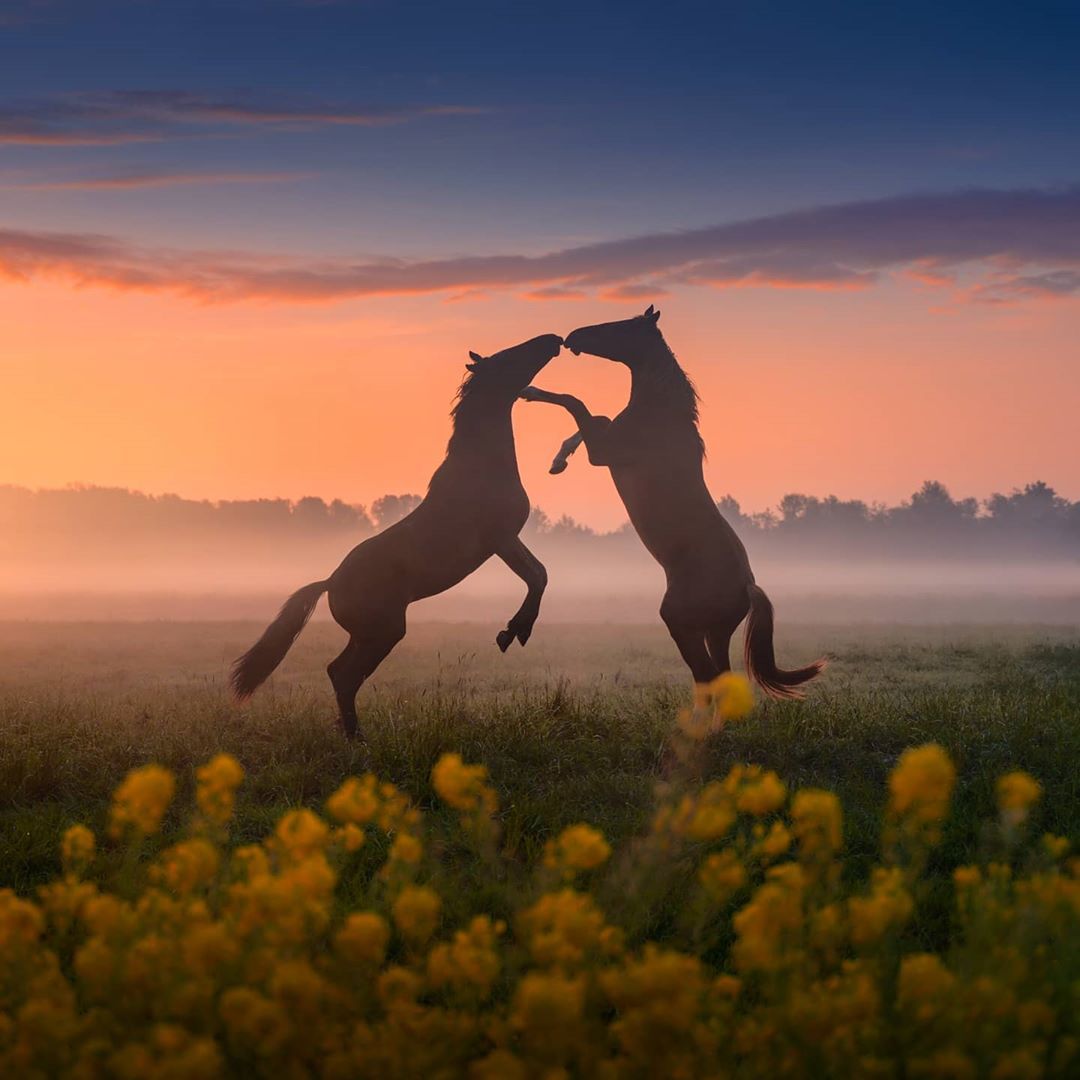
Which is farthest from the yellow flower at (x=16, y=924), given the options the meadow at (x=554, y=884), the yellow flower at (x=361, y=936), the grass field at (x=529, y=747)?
the grass field at (x=529, y=747)

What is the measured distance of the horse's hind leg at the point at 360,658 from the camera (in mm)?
8266

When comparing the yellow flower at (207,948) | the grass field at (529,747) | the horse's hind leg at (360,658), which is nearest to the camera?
the yellow flower at (207,948)

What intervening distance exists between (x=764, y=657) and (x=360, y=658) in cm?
331

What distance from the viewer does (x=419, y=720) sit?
334 inches

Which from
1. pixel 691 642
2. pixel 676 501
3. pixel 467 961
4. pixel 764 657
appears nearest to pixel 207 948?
pixel 467 961

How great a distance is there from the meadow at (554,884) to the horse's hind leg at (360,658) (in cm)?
32

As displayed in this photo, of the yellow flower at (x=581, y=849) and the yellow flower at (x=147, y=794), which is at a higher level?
the yellow flower at (x=147, y=794)

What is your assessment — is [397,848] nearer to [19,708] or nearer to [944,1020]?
[944,1020]

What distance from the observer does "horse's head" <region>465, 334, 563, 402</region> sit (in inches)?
346

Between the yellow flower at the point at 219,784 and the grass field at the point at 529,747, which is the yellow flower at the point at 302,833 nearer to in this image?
the yellow flower at the point at 219,784

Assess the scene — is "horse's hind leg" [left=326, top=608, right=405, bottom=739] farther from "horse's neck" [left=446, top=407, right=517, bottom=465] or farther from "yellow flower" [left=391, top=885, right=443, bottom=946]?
"yellow flower" [left=391, top=885, right=443, bottom=946]

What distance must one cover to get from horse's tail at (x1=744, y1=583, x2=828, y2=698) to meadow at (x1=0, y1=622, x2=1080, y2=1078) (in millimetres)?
370

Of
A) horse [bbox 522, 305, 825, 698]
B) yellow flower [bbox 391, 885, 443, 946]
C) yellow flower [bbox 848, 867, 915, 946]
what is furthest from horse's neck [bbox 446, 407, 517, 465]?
yellow flower [bbox 848, 867, 915, 946]

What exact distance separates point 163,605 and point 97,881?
44017 mm
